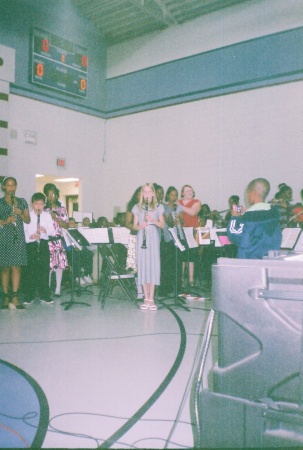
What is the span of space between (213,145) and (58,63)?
3.74m

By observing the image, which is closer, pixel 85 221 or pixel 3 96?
pixel 3 96

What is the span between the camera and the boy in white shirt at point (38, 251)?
5676 millimetres

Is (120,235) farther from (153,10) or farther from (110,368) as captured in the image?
(153,10)

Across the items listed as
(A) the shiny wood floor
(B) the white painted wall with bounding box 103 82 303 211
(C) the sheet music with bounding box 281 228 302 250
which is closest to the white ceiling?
(B) the white painted wall with bounding box 103 82 303 211

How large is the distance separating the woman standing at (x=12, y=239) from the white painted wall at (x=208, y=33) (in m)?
5.96

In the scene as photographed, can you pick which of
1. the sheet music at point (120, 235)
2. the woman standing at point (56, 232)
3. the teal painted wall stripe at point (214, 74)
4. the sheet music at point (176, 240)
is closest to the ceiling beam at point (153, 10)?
the teal painted wall stripe at point (214, 74)

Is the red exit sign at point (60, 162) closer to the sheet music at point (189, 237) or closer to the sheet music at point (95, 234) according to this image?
the sheet music at point (95, 234)

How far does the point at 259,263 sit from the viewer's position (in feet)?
4.83

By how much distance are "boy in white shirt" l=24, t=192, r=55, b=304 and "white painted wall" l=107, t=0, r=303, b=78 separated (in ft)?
18.5

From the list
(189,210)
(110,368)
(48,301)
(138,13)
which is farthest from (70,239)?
(138,13)

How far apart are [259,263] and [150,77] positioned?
373 inches

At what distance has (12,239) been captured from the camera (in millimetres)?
5242

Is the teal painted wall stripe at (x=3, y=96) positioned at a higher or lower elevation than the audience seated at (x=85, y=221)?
higher

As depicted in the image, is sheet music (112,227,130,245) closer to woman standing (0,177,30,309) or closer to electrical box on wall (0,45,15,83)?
woman standing (0,177,30,309)
